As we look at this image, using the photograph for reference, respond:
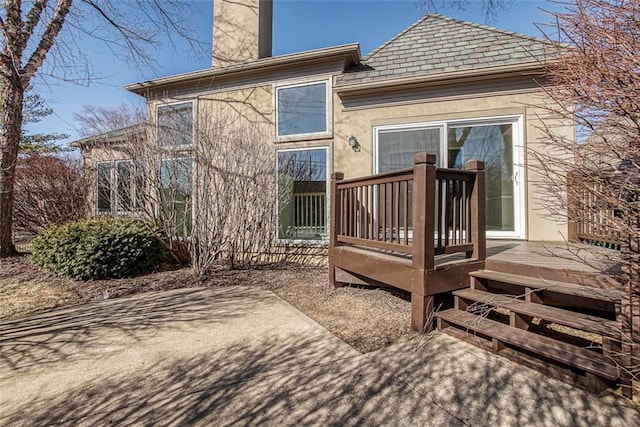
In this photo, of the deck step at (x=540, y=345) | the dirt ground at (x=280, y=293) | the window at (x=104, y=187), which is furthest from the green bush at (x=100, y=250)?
the deck step at (x=540, y=345)

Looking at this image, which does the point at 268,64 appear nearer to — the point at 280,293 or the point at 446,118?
the point at 446,118

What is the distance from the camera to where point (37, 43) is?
23.1 ft

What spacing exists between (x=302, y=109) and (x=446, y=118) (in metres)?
2.84

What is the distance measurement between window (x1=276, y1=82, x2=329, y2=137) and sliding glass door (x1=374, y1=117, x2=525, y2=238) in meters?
1.69

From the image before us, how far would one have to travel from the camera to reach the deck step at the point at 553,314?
2170 millimetres

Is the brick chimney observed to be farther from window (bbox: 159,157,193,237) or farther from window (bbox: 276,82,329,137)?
window (bbox: 159,157,193,237)

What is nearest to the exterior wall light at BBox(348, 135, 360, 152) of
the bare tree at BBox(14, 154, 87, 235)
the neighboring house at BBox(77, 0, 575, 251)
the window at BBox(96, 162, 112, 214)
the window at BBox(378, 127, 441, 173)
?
the neighboring house at BBox(77, 0, 575, 251)

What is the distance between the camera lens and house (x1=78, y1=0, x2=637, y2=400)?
11.7 ft

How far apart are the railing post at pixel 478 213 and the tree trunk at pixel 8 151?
8857 millimetres

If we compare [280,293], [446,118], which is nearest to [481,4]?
[446,118]

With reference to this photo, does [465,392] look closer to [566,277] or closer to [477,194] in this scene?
[566,277]

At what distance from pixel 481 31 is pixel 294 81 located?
12.4 ft

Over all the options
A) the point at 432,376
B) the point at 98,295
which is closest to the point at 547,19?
the point at 432,376

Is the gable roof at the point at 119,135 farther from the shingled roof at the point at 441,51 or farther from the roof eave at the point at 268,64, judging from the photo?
the shingled roof at the point at 441,51
